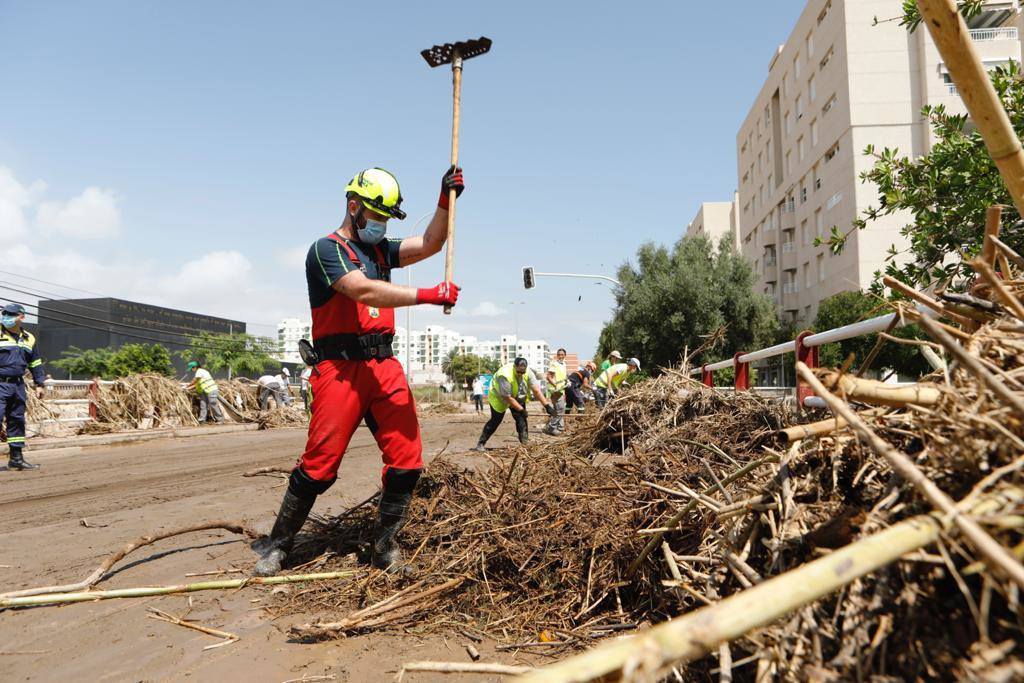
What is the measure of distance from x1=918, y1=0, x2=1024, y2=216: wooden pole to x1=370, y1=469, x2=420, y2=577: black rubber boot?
296 cm

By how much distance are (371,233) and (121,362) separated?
176ft

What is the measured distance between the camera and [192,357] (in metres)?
59.8

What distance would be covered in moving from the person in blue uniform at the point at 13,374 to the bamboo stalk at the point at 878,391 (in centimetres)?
980

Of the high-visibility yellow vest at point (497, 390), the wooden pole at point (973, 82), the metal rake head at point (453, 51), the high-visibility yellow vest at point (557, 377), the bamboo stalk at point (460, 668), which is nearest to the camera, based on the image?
the bamboo stalk at point (460, 668)

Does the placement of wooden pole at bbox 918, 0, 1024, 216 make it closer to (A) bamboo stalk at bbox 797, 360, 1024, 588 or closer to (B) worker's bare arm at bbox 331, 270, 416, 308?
(A) bamboo stalk at bbox 797, 360, 1024, 588

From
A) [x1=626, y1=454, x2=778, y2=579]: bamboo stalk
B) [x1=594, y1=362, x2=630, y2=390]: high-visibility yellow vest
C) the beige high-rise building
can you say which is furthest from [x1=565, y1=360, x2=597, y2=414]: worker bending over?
the beige high-rise building

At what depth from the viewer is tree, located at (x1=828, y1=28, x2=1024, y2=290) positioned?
5.37 meters

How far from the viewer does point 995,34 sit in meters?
32.4

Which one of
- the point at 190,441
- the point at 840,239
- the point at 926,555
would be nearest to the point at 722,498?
the point at 926,555

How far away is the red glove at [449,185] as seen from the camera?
13.3ft

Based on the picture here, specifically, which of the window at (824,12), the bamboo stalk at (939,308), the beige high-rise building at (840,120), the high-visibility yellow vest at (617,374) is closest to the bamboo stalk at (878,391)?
the bamboo stalk at (939,308)

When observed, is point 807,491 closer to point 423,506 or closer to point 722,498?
point 722,498

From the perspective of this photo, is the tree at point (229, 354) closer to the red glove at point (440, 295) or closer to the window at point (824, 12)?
the window at point (824, 12)

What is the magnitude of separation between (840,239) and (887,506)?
5732 mm
